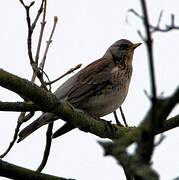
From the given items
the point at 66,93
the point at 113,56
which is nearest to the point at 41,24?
the point at 66,93

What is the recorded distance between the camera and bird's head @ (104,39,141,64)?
A: 26.0 feet

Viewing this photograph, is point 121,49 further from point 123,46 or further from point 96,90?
point 96,90

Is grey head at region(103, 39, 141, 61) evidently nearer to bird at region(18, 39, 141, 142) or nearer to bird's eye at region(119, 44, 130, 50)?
bird's eye at region(119, 44, 130, 50)

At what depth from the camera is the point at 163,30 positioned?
3059 millimetres

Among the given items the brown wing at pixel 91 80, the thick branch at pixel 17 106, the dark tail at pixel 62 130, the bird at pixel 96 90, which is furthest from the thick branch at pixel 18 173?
the brown wing at pixel 91 80

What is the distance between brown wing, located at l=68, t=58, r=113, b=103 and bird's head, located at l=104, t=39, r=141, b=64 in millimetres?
344

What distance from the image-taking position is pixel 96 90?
6824 mm

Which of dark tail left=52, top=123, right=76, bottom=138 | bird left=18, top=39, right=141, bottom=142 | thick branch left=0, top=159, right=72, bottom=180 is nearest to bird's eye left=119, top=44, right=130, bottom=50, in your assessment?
bird left=18, top=39, right=141, bottom=142

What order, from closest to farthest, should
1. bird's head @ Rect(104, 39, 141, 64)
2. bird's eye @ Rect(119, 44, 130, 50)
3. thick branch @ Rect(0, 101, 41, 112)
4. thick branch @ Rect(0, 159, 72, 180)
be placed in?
thick branch @ Rect(0, 159, 72, 180) → thick branch @ Rect(0, 101, 41, 112) → bird's head @ Rect(104, 39, 141, 64) → bird's eye @ Rect(119, 44, 130, 50)

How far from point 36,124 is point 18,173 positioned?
189cm

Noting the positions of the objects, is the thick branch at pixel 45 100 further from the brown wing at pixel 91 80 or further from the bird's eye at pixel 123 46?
the bird's eye at pixel 123 46

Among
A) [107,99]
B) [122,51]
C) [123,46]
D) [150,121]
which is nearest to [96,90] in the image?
[107,99]

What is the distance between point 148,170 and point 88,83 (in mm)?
4835

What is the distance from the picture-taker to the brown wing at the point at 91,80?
6738 millimetres
